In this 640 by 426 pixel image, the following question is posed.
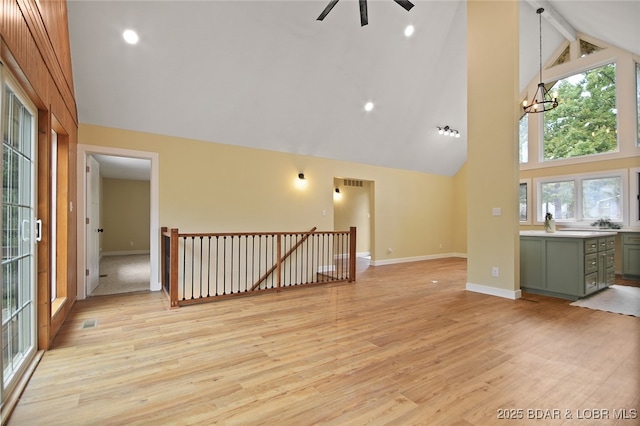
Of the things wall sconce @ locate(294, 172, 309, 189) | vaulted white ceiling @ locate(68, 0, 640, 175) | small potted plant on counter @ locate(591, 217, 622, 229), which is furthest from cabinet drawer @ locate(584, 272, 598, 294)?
wall sconce @ locate(294, 172, 309, 189)

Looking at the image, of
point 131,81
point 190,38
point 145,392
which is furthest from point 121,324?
point 190,38

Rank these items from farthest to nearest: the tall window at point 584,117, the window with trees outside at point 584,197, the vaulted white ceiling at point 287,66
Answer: the tall window at point 584,117 → the window with trees outside at point 584,197 → the vaulted white ceiling at point 287,66

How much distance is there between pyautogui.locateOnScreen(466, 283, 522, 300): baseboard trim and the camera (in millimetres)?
4296

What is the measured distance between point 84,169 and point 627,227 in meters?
9.74

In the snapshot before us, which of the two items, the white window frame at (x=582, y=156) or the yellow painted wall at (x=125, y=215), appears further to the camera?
the yellow painted wall at (x=125, y=215)

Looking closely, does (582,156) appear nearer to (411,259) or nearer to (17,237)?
(411,259)

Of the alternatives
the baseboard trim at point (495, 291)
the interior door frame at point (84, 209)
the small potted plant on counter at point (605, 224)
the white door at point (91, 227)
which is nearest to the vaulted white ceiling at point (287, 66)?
the interior door frame at point (84, 209)

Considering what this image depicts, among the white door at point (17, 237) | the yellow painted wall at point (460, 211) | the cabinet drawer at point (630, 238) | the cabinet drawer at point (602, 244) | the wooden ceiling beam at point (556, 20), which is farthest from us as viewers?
the yellow painted wall at point (460, 211)

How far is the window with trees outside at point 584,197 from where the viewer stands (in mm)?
6250

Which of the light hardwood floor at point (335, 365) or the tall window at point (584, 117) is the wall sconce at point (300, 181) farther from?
the tall window at point (584, 117)

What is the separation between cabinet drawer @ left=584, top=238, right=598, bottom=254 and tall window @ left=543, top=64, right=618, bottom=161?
3.36 metres

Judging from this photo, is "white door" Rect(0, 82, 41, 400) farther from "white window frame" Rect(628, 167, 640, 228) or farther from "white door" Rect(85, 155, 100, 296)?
"white window frame" Rect(628, 167, 640, 228)

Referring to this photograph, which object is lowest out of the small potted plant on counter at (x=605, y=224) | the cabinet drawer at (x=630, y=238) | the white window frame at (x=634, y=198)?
the cabinet drawer at (x=630, y=238)

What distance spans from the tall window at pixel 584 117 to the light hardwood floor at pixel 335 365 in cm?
Answer: 485
